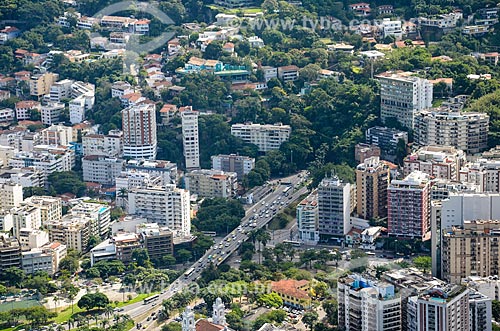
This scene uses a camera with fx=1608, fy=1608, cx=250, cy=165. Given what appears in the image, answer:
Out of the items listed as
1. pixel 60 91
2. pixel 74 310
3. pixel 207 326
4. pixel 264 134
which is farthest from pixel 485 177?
pixel 60 91

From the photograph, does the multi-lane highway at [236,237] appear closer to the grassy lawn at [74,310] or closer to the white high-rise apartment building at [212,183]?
the grassy lawn at [74,310]

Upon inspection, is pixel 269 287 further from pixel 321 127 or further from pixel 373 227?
pixel 321 127

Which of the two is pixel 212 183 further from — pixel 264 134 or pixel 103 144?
pixel 103 144

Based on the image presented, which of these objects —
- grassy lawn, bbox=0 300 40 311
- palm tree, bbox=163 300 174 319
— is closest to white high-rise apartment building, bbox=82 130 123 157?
grassy lawn, bbox=0 300 40 311

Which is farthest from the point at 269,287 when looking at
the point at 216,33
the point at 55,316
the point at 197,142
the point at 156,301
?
the point at 216,33

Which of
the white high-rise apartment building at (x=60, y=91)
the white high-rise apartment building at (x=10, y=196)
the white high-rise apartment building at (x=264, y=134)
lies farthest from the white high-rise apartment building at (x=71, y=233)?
the white high-rise apartment building at (x=60, y=91)

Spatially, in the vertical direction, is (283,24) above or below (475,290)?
above

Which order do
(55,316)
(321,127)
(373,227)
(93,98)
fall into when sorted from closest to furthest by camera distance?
(55,316)
(373,227)
(321,127)
(93,98)
